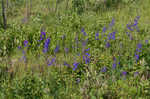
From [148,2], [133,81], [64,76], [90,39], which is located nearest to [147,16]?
[148,2]

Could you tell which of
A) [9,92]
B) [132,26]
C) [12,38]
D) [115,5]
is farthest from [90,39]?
[115,5]

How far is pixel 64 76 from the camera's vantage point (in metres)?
2.82

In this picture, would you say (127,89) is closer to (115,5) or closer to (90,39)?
(90,39)

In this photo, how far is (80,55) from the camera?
10.4 ft

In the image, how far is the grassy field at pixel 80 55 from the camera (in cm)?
239

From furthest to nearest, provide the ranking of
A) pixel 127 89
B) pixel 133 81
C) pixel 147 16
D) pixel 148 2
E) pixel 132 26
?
1. pixel 148 2
2. pixel 147 16
3. pixel 132 26
4. pixel 133 81
5. pixel 127 89

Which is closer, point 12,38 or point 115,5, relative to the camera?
point 12,38

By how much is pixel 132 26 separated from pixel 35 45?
6.60ft

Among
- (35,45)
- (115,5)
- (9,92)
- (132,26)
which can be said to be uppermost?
(115,5)

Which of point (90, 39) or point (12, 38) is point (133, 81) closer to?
Answer: point (90, 39)

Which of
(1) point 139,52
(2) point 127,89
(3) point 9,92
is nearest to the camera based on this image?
(2) point 127,89

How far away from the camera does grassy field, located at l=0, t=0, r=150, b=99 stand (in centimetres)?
239

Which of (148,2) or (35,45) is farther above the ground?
(148,2)

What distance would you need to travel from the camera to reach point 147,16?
4945 millimetres
